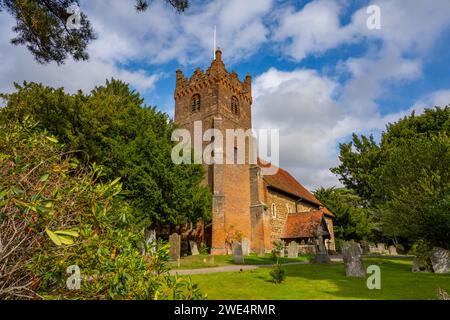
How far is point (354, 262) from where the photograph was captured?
12.5 meters

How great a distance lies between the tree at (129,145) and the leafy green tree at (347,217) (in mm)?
21273

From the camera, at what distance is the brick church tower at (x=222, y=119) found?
2480cm

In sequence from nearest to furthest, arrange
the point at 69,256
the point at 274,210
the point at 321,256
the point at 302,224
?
the point at 69,256 < the point at 321,256 < the point at 302,224 < the point at 274,210

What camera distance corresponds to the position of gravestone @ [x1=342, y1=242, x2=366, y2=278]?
489 inches

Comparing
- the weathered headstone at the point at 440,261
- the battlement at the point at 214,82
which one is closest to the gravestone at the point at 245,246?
the weathered headstone at the point at 440,261

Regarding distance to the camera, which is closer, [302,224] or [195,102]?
→ [302,224]

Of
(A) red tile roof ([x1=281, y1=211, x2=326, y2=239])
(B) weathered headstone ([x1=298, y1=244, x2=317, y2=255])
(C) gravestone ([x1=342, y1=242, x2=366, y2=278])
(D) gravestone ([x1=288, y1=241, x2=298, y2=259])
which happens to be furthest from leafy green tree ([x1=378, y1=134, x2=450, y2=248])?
(B) weathered headstone ([x1=298, y1=244, x2=317, y2=255])

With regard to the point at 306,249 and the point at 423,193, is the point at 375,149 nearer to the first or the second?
the point at 306,249

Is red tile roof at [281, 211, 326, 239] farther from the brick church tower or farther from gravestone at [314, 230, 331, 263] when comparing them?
gravestone at [314, 230, 331, 263]

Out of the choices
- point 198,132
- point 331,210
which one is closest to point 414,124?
point 331,210

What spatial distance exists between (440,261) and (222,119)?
1891 cm

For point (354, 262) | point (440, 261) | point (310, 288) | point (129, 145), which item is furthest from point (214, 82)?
point (310, 288)
